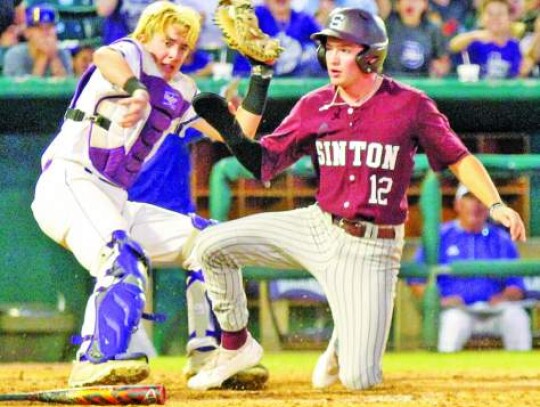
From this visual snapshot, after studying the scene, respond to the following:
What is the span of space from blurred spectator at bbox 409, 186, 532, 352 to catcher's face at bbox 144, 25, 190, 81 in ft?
8.45

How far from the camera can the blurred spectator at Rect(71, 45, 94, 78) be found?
7.47m

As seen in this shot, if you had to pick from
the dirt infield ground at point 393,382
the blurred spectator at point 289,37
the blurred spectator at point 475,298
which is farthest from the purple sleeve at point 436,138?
the blurred spectator at point 289,37

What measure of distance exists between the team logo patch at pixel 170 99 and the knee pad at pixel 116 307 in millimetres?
717

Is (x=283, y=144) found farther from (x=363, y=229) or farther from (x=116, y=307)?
(x=116, y=307)

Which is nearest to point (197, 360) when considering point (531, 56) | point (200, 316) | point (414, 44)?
point (200, 316)

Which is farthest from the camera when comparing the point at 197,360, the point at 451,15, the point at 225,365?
the point at 451,15

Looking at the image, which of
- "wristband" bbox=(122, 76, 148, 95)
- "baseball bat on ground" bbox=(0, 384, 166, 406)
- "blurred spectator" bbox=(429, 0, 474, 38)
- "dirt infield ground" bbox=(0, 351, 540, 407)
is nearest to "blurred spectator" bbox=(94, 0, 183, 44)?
"blurred spectator" bbox=(429, 0, 474, 38)

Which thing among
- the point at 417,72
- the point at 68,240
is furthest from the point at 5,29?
the point at 68,240

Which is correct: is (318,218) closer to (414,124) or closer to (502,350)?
(414,124)

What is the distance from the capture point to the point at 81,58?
24.7 ft

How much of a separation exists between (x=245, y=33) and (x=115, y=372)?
133cm

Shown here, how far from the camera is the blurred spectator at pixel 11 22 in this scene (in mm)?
7598

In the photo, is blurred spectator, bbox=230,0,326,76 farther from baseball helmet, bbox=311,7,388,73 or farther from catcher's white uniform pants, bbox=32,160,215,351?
baseball helmet, bbox=311,7,388,73

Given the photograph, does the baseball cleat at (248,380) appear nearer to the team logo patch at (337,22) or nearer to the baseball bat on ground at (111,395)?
the baseball bat on ground at (111,395)
